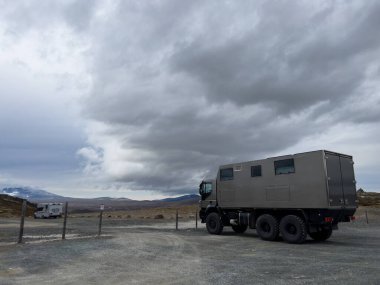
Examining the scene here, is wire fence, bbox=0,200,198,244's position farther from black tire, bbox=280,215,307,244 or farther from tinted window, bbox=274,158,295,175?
tinted window, bbox=274,158,295,175

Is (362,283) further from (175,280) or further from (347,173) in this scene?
(347,173)

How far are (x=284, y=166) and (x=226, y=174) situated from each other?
4619 mm

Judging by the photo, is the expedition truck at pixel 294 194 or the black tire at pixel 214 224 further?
the black tire at pixel 214 224

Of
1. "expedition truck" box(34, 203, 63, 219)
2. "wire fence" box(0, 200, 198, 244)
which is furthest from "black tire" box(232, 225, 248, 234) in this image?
"expedition truck" box(34, 203, 63, 219)

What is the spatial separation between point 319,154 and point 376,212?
1456 inches

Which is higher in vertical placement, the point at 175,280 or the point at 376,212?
the point at 376,212

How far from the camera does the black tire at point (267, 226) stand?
66.0 feet

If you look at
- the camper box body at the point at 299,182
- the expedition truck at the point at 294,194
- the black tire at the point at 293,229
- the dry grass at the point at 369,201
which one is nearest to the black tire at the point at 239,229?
the expedition truck at the point at 294,194

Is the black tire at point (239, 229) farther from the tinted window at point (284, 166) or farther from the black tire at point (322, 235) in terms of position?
the tinted window at point (284, 166)

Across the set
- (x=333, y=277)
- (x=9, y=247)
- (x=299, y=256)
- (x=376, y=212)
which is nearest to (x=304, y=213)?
(x=299, y=256)

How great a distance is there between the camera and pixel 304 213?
1900 centimetres

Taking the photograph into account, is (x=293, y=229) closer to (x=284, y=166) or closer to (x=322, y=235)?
(x=322, y=235)

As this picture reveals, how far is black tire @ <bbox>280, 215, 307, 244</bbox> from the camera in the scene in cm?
1881

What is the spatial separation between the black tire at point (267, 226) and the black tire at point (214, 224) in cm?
359
